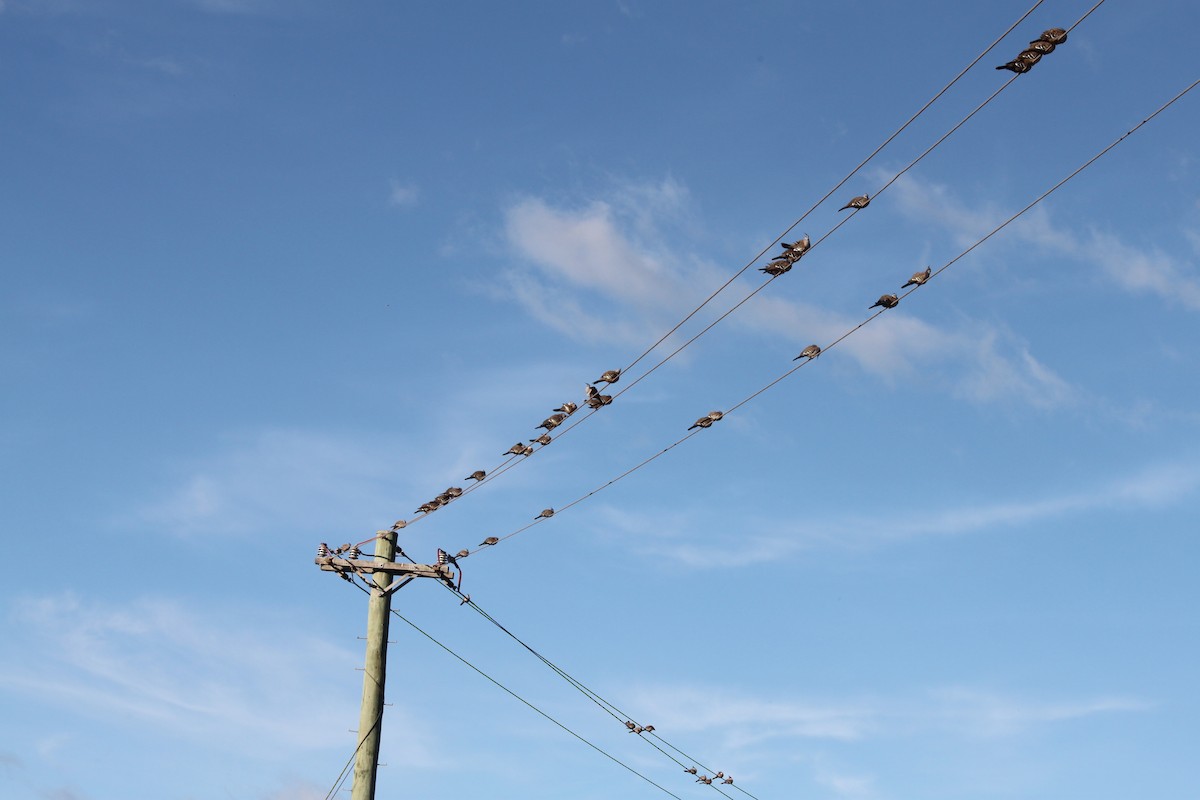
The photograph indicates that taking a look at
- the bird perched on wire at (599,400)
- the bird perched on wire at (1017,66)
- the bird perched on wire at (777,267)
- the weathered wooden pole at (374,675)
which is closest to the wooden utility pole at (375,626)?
the weathered wooden pole at (374,675)

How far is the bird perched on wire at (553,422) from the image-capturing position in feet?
68.2

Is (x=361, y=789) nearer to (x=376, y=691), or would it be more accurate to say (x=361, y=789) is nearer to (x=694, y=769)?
(x=376, y=691)

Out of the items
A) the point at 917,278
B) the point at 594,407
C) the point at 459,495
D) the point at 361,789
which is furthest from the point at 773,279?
the point at 361,789

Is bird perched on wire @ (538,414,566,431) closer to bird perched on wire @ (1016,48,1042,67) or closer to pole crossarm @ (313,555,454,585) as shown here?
pole crossarm @ (313,555,454,585)

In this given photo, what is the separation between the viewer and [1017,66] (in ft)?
46.7

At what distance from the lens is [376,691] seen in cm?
2016

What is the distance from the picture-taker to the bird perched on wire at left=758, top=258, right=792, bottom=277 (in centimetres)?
1744

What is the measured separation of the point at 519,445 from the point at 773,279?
5.89 meters

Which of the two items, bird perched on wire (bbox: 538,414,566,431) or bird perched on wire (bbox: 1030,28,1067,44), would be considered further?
bird perched on wire (bbox: 538,414,566,431)

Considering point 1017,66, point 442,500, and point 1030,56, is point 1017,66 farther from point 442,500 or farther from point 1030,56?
point 442,500

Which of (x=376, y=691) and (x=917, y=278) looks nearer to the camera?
(x=917, y=278)

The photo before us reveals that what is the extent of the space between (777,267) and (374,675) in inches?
334

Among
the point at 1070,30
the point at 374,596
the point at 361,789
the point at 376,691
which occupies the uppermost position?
the point at 1070,30

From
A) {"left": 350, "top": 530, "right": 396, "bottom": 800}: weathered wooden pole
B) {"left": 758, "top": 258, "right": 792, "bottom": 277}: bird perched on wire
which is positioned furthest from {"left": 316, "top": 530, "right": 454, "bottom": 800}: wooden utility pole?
{"left": 758, "top": 258, "right": 792, "bottom": 277}: bird perched on wire
